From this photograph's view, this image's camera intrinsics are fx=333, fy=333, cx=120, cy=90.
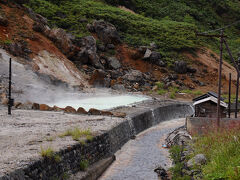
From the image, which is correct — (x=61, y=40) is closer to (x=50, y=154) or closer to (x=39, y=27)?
(x=39, y=27)

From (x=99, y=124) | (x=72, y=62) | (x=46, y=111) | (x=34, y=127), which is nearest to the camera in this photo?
(x=34, y=127)

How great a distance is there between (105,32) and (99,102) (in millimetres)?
23908

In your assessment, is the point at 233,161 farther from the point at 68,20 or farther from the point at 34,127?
the point at 68,20

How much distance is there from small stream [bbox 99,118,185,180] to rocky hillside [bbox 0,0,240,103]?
18.5 m

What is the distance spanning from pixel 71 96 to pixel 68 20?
26.2 m

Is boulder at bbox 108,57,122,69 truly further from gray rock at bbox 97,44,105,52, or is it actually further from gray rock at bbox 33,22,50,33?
gray rock at bbox 33,22,50,33

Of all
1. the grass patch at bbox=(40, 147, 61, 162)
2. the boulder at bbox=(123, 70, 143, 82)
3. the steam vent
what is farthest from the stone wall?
the boulder at bbox=(123, 70, 143, 82)

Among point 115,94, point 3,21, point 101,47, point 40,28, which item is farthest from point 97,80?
point 3,21

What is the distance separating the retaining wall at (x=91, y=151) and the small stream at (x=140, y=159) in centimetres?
60

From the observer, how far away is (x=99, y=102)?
33031 mm

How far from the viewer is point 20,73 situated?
33.3m

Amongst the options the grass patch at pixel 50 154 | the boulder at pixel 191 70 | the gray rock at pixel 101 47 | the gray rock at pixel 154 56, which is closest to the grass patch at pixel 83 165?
the grass patch at pixel 50 154

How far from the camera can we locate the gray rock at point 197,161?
12.3 m

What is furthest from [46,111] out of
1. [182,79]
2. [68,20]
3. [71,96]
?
[68,20]
